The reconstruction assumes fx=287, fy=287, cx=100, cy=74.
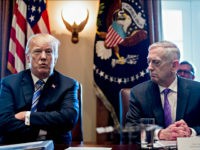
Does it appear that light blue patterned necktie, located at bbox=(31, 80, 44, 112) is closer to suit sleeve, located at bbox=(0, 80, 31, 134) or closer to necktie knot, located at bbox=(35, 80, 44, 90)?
necktie knot, located at bbox=(35, 80, 44, 90)

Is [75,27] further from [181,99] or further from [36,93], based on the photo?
[181,99]

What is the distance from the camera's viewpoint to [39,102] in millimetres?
2086

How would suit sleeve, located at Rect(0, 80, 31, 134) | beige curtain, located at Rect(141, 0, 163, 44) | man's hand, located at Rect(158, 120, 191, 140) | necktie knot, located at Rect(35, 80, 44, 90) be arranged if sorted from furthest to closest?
beige curtain, located at Rect(141, 0, 163, 44)
necktie knot, located at Rect(35, 80, 44, 90)
suit sleeve, located at Rect(0, 80, 31, 134)
man's hand, located at Rect(158, 120, 191, 140)

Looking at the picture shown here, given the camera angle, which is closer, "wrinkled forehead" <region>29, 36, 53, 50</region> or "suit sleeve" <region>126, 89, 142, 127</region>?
"suit sleeve" <region>126, 89, 142, 127</region>

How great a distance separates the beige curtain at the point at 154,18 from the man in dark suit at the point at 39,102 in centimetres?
120

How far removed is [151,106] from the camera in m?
1.97

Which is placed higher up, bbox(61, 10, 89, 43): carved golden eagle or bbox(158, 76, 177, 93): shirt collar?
bbox(61, 10, 89, 43): carved golden eagle

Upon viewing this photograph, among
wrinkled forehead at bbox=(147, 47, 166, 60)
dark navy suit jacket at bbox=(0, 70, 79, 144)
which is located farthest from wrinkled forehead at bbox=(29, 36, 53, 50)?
wrinkled forehead at bbox=(147, 47, 166, 60)

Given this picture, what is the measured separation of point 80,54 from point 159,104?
1520 millimetres

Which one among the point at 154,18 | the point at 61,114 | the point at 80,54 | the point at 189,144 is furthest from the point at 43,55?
the point at 154,18

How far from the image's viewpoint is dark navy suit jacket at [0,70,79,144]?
1908 millimetres

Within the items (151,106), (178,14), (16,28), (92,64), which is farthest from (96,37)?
(151,106)

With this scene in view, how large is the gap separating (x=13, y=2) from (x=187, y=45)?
2.09 m

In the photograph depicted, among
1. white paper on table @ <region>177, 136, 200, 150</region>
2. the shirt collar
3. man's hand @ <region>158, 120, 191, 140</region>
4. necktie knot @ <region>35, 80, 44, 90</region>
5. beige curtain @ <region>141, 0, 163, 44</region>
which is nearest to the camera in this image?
white paper on table @ <region>177, 136, 200, 150</region>
